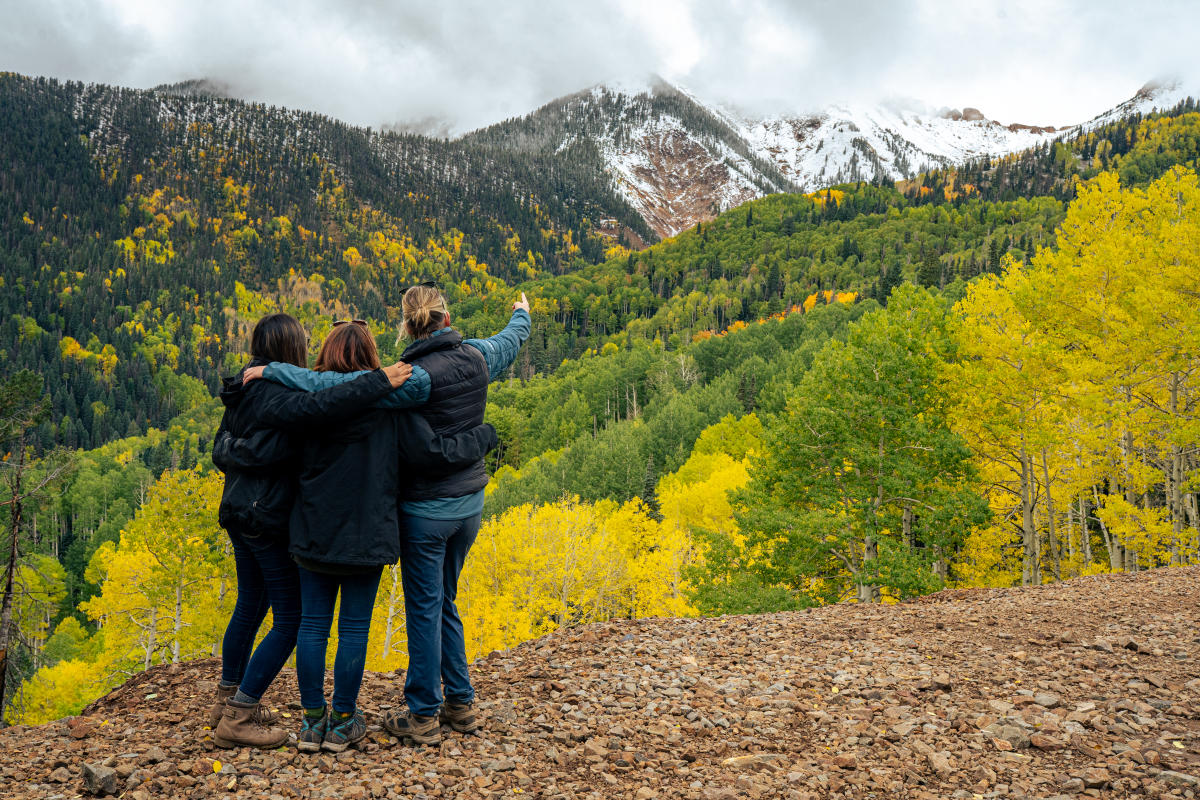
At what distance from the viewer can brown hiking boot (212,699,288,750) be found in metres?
3.84

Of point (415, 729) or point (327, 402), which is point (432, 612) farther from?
point (327, 402)

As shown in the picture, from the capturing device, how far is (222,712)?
411 centimetres

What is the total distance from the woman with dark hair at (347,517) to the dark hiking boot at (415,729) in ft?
0.59

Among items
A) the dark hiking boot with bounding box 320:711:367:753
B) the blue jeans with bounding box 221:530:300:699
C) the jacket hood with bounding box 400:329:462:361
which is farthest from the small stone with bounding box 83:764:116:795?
the jacket hood with bounding box 400:329:462:361

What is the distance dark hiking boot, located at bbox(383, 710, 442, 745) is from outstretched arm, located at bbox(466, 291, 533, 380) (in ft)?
6.89

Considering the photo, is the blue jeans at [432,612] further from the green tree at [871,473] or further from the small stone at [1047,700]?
the green tree at [871,473]

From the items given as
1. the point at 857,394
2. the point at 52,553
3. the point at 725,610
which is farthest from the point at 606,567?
the point at 52,553

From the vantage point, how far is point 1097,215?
1712cm

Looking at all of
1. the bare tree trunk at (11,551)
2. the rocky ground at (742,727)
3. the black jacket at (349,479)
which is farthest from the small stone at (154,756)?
the bare tree trunk at (11,551)

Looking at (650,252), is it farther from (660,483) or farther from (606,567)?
(606,567)

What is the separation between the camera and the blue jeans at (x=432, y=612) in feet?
13.2

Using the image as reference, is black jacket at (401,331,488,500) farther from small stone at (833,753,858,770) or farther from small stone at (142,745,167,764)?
small stone at (833,753,858,770)

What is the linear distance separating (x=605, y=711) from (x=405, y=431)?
2410 mm

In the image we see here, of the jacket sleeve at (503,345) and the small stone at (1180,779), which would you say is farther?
the jacket sleeve at (503,345)
